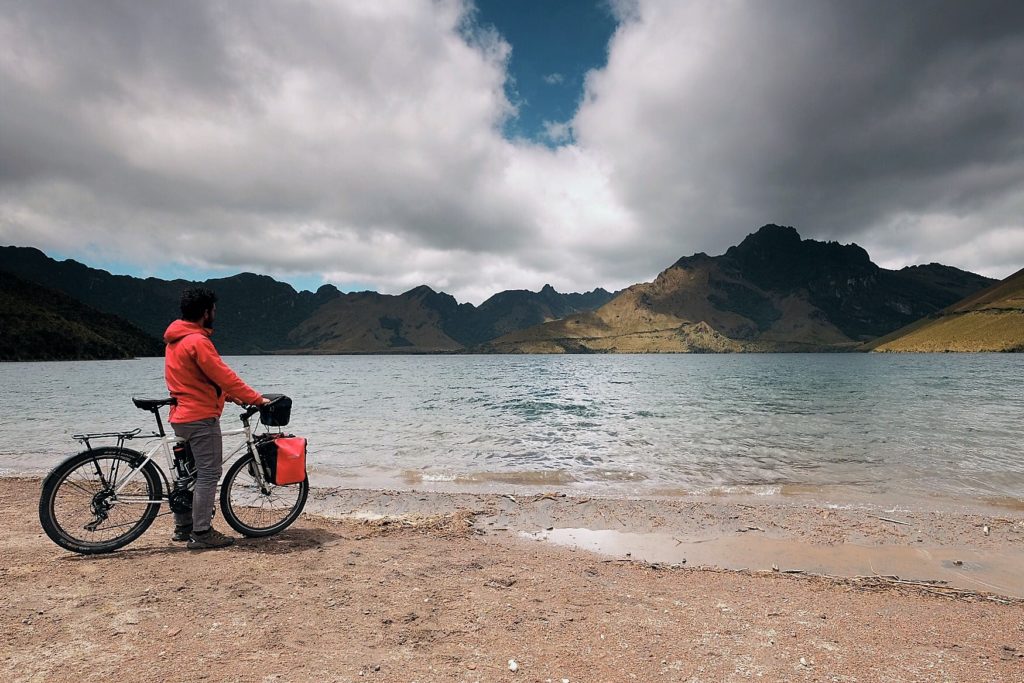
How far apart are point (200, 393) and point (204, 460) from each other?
3.48 ft

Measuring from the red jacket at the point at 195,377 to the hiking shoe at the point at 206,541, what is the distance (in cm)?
190

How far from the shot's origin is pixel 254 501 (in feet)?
28.0

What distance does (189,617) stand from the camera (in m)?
5.29

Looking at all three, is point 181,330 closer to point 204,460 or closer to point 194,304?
point 194,304

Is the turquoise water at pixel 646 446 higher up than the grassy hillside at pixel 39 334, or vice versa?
the grassy hillside at pixel 39 334

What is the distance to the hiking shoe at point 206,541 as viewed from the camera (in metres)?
7.57

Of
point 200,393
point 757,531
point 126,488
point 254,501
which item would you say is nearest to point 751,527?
point 757,531

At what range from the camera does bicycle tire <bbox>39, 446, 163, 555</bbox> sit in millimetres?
7115

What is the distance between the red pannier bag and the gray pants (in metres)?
0.81

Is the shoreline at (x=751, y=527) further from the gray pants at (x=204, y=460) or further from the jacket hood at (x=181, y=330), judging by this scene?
the jacket hood at (x=181, y=330)

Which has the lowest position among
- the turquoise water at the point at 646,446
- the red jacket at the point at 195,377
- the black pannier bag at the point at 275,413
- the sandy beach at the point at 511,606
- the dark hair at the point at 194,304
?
the turquoise water at the point at 646,446

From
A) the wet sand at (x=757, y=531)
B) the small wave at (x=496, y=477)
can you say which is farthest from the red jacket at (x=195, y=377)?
the small wave at (x=496, y=477)

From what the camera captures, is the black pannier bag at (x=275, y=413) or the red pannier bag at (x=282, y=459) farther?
the red pannier bag at (x=282, y=459)

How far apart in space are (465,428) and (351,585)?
1898 centimetres
